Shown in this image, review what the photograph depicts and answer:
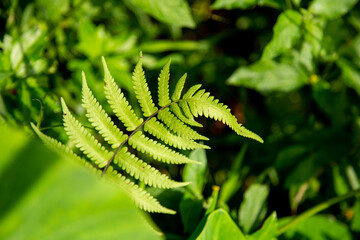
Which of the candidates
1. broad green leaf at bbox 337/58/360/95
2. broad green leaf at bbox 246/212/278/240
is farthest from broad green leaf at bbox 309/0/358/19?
broad green leaf at bbox 246/212/278/240

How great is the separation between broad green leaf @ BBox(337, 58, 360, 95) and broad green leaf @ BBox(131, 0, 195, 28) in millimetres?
575

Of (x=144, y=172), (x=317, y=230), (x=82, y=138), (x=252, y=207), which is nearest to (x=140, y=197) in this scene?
(x=144, y=172)

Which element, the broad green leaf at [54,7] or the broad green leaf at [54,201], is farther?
the broad green leaf at [54,7]

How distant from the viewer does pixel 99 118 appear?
0.65 metres

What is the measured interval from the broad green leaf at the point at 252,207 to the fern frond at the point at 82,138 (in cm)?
48

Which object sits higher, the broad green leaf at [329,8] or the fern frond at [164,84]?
the fern frond at [164,84]

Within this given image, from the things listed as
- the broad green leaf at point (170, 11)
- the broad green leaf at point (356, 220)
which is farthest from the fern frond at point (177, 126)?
the broad green leaf at point (356, 220)

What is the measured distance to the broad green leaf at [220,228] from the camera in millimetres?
672

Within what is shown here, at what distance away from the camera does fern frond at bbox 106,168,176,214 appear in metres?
0.62

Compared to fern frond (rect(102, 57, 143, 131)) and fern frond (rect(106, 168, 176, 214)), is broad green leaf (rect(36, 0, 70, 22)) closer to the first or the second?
fern frond (rect(102, 57, 143, 131))

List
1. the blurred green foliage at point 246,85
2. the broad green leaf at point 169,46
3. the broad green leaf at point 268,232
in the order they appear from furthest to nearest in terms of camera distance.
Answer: the broad green leaf at point 169,46 → the blurred green foliage at point 246,85 → the broad green leaf at point 268,232

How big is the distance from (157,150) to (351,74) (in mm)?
878

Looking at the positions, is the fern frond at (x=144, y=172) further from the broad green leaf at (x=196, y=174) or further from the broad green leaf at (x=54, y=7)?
the broad green leaf at (x=54, y=7)

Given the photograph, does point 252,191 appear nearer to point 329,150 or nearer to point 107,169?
point 329,150
